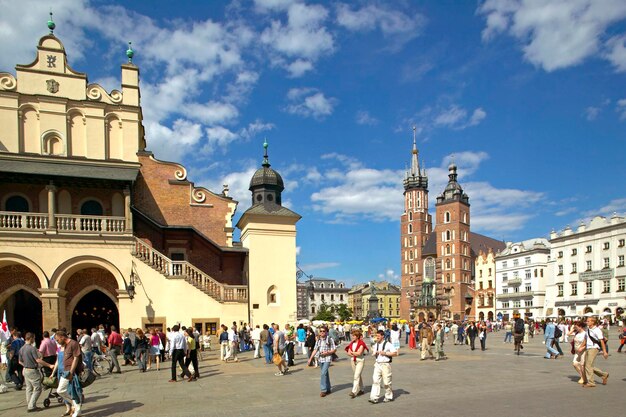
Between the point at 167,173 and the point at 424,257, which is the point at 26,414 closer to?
the point at 167,173

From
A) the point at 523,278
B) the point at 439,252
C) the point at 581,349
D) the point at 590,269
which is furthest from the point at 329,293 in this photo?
the point at 581,349

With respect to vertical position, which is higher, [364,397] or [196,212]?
[196,212]

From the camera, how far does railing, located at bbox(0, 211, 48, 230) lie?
907 inches

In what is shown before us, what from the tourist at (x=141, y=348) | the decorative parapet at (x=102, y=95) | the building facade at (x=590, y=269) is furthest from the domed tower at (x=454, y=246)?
the tourist at (x=141, y=348)

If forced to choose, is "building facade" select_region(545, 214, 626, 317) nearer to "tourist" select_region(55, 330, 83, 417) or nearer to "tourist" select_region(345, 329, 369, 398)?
"tourist" select_region(345, 329, 369, 398)

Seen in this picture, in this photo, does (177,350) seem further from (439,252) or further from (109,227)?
(439,252)

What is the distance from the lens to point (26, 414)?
10742mm

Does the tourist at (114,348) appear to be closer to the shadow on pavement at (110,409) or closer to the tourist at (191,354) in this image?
the tourist at (191,354)

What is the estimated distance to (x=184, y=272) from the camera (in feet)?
82.9

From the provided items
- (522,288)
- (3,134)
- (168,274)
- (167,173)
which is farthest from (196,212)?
(522,288)

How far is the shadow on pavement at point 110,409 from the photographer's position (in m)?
10.5

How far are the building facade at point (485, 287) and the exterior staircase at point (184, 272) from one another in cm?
7209

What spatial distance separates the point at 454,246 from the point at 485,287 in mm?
12426

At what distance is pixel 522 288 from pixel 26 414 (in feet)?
268
